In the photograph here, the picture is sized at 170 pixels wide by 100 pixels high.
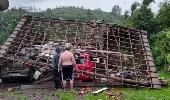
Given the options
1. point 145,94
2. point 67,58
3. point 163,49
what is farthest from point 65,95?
point 163,49

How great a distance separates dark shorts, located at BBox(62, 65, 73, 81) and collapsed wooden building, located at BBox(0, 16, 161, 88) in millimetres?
1823

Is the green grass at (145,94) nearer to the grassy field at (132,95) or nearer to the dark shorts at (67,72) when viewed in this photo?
the grassy field at (132,95)

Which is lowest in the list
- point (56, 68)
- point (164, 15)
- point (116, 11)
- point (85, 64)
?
point (56, 68)

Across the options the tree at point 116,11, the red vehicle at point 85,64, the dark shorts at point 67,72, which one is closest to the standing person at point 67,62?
the dark shorts at point 67,72

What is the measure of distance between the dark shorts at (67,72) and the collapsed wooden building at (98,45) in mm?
1823

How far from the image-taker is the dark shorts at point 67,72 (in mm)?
16281

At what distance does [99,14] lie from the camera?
104062mm

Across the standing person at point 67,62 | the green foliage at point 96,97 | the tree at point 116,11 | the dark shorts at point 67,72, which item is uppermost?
the tree at point 116,11

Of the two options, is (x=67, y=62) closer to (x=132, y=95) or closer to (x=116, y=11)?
(x=132, y=95)

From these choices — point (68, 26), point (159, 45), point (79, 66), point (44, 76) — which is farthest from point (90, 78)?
point (159, 45)

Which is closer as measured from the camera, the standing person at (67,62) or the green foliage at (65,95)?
the green foliage at (65,95)

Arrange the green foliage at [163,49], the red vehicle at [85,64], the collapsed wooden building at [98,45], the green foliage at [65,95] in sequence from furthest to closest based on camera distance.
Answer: the green foliage at [163,49] → the collapsed wooden building at [98,45] → the red vehicle at [85,64] → the green foliage at [65,95]

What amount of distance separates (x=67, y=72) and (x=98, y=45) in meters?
6.01

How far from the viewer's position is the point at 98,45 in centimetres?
2230
